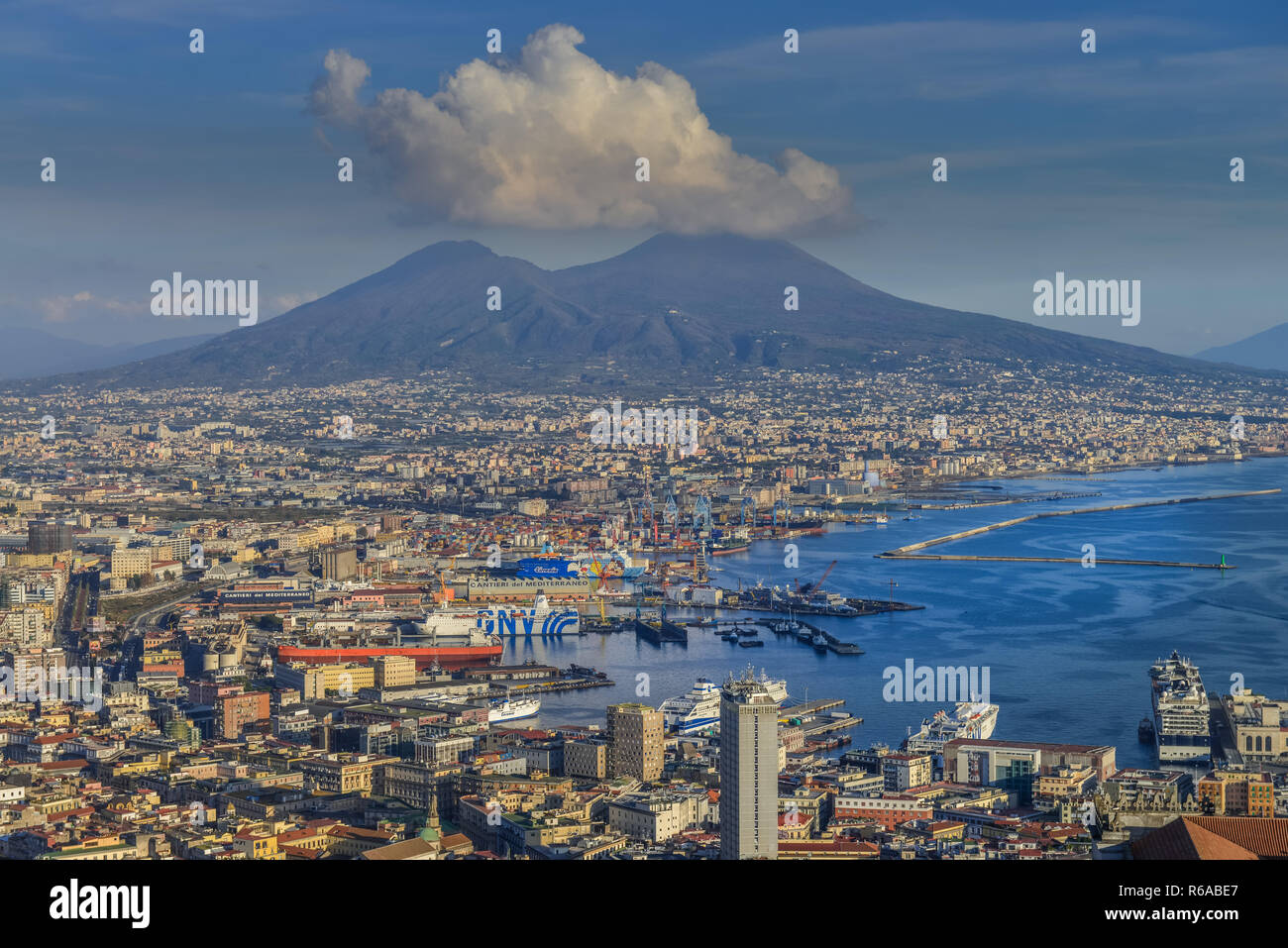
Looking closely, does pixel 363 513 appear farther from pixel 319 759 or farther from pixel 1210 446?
pixel 1210 446

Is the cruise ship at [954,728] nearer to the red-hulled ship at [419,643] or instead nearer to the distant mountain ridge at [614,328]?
the red-hulled ship at [419,643]

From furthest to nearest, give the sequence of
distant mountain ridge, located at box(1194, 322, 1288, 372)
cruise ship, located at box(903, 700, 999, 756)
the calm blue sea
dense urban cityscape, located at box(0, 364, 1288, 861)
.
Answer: distant mountain ridge, located at box(1194, 322, 1288, 372), the calm blue sea, cruise ship, located at box(903, 700, 999, 756), dense urban cityscape, located at box(0, 364, 1288, 861)

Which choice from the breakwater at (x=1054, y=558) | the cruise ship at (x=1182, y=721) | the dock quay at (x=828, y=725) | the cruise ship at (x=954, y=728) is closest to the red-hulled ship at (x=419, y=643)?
the dock quay at (x=828, y=725)

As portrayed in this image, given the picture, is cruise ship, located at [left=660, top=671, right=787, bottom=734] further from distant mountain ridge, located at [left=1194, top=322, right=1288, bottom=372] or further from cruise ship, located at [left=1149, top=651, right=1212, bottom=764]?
distant mountain ridge, located at [left=1194, top=322, right=1288, bottom=372]

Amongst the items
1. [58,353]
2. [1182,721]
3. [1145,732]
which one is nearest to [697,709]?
[1145,732]

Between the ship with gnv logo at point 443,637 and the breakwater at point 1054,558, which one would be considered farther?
the breakwater at point 1054,558

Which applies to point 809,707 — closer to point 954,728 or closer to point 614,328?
point 954,728

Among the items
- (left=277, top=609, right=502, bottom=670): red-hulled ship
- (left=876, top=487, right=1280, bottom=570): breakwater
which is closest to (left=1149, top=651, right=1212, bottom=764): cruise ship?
(left=277, top=609, right=502, bottom=670): red-hulled ship
